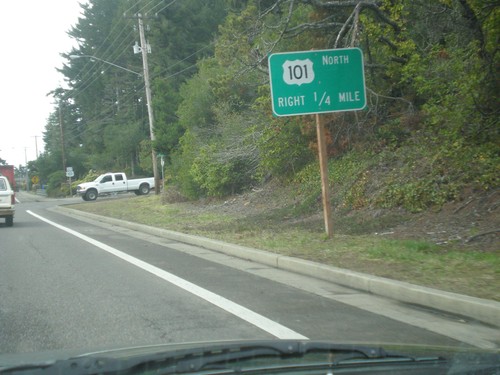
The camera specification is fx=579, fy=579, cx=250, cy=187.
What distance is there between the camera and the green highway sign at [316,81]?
1274 cm

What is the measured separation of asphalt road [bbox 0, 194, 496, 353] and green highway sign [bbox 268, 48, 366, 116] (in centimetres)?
377

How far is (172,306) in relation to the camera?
25.6ft

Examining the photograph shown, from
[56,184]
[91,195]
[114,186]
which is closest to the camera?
[91,195]

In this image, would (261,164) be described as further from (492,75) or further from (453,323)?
(453,323)

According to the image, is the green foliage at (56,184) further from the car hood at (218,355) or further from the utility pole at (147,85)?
the car hood at (218,355)

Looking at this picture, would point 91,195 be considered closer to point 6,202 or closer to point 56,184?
point 6,202

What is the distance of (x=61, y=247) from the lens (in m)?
15.2

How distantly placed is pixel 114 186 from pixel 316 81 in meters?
36.2

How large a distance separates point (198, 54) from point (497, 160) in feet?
128

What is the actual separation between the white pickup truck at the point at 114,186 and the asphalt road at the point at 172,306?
34.1 m

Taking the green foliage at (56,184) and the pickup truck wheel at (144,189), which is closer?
the pickup truck wheel at (144,189)

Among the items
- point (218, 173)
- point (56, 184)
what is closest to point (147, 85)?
point (218, 173)

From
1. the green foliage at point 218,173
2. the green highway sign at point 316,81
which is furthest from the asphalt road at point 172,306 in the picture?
the green foliage at point 218,173

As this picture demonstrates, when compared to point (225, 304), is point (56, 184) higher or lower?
higher
